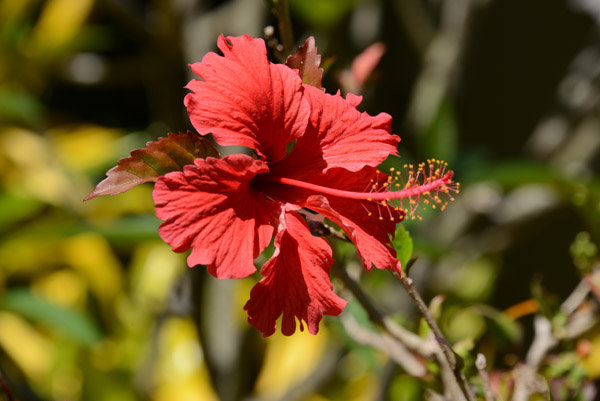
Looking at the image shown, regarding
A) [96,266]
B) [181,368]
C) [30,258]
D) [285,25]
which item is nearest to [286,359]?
[181,368]

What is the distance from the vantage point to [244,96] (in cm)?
40

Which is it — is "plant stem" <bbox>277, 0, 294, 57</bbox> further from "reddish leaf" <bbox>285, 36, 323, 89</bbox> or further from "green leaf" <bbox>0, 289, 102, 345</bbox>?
"green leaf" <bbox>0, 289, 102, 345</bbox>

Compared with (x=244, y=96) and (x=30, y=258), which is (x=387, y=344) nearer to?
(x=244, y=96)

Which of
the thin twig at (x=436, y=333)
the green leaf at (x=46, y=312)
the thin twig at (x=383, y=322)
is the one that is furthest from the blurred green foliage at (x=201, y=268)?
the thin twig at (x=436, y=333)

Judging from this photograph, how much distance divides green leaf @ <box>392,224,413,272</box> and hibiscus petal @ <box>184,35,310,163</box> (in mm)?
99

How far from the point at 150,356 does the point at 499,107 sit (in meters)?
1.52

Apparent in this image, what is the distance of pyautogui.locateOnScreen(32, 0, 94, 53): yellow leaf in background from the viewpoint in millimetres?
2041

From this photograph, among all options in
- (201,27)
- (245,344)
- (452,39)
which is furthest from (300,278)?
(452,39)

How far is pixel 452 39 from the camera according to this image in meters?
1.61

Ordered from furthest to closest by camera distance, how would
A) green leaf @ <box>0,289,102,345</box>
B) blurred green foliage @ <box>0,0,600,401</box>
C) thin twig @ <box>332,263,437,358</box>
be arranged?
1. blurred green foliage @ <box>0,0,600,401</box>
2. green leaf @ <box>0,289,102,345</box>
3. thin twig @ <box>332,263,437,358</box>

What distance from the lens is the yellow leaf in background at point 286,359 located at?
164cm

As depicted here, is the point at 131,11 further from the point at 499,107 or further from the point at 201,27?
the point at 499,107

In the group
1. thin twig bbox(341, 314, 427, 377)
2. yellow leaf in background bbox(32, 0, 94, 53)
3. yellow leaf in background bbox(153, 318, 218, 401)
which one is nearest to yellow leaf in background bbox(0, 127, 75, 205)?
yellow leaf in background bbox(32, 0, 94, 53)

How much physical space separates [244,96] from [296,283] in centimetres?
13
